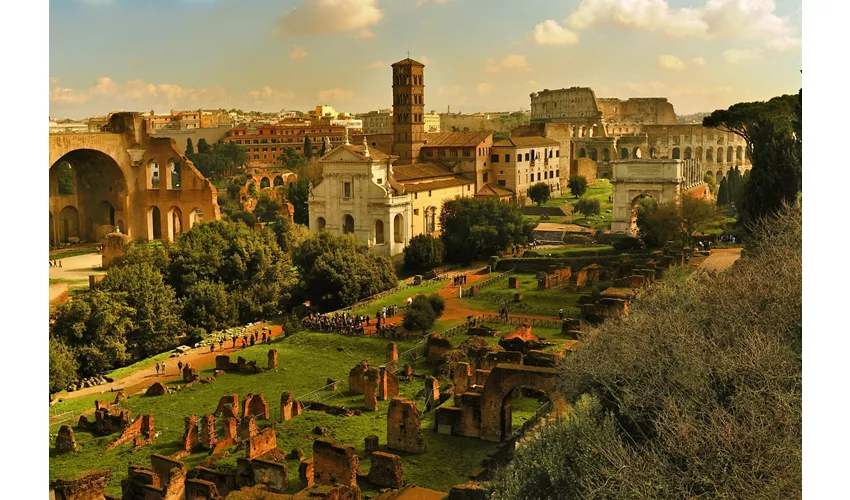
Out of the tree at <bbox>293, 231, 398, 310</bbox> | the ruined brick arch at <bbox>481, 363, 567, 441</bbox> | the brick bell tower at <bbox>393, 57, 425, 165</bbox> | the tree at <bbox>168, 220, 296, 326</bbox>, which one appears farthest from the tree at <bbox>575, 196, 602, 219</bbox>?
the ruined brick arch at <bbox>481, 363, 567, 441</bbox>

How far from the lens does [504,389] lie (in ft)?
40.0

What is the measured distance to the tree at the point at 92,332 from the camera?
17.9 m

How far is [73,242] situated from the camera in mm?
35812

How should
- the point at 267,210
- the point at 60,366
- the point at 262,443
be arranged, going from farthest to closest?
the point at 267,210 → the point at 60,366 → the point at 262,443

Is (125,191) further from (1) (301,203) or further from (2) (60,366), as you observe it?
(2) (60,366)

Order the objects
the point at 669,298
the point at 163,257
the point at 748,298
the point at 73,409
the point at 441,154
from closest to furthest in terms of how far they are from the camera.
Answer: the point at 748,298 → the point at 669,298 → the point at 73,409 → the point at 163,257 → the point at 441,154

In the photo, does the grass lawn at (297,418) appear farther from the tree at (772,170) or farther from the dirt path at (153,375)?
the tree at (772,170)

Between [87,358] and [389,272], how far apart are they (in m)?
9.17

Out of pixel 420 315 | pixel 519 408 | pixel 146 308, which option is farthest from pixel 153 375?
pixel 519 408

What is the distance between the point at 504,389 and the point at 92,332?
9.98 m

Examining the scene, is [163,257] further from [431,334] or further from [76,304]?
[431,334]

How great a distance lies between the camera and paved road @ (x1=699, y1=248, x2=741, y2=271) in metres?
19.7

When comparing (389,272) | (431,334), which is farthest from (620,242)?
(431,334)

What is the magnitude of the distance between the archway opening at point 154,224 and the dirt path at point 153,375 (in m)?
17.5
